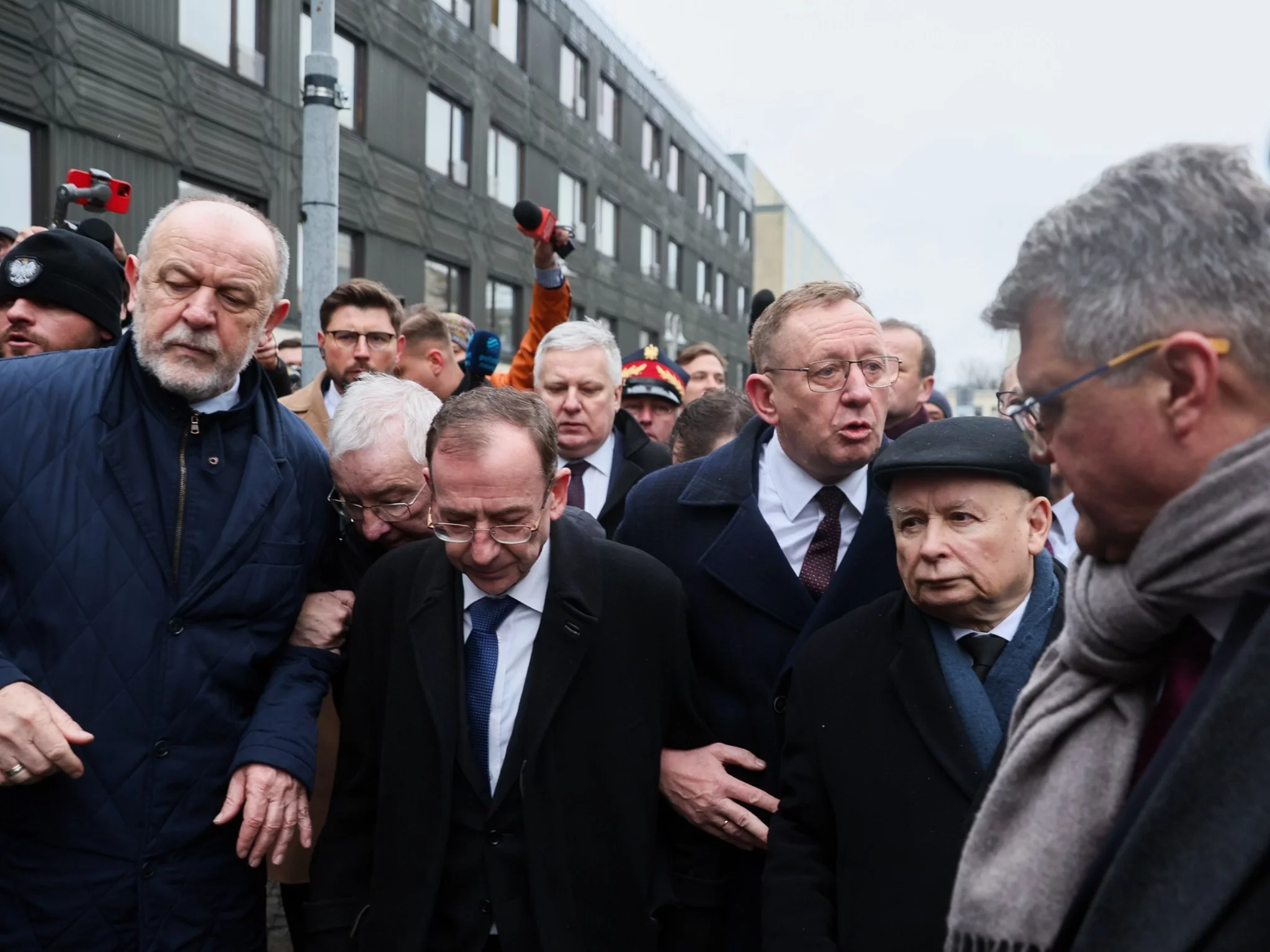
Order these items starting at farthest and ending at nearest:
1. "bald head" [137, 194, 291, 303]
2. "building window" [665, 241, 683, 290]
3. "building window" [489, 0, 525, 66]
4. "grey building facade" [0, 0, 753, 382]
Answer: "building window" [665, 241, 683, 290] < "building window" [489, 0, 525, 66] < "grey building facade" [0, 0, 753, 382] < "bald head" [137, 194, 291, 303]

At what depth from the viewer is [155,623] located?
2562 millimetres

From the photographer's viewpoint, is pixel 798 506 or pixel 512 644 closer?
pixel 512 644

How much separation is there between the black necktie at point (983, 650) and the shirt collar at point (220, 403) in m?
1.79

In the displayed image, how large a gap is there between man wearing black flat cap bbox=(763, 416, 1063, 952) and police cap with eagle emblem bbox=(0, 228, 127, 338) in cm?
248

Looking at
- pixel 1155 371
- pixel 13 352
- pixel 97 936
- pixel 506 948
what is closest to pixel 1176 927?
pixel 1155 371

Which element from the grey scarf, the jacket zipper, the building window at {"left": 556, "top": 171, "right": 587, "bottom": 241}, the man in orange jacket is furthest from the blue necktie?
the building window at {"left": 556, "top": 171, "right": 587, "bottom": 241}

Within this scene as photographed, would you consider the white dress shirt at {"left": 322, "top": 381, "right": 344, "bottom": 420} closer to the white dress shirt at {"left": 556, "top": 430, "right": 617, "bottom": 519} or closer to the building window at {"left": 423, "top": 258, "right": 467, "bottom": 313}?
the white dress shirt at {"left": 556, "top": 430, "right": 617, "bottom": 519}

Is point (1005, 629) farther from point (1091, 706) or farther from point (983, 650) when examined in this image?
point (1091, 706)

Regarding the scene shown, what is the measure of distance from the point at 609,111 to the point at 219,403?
93.1 feet

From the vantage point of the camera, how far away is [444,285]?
2155 centimetres

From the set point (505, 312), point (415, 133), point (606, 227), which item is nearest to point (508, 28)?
point (415, 133)

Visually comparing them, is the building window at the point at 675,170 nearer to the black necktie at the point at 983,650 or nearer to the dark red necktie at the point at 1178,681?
the black necktie at the point at 983,650

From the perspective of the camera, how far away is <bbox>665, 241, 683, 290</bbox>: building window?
34.6 meters

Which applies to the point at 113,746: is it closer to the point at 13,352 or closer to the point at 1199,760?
the point at 13,352
